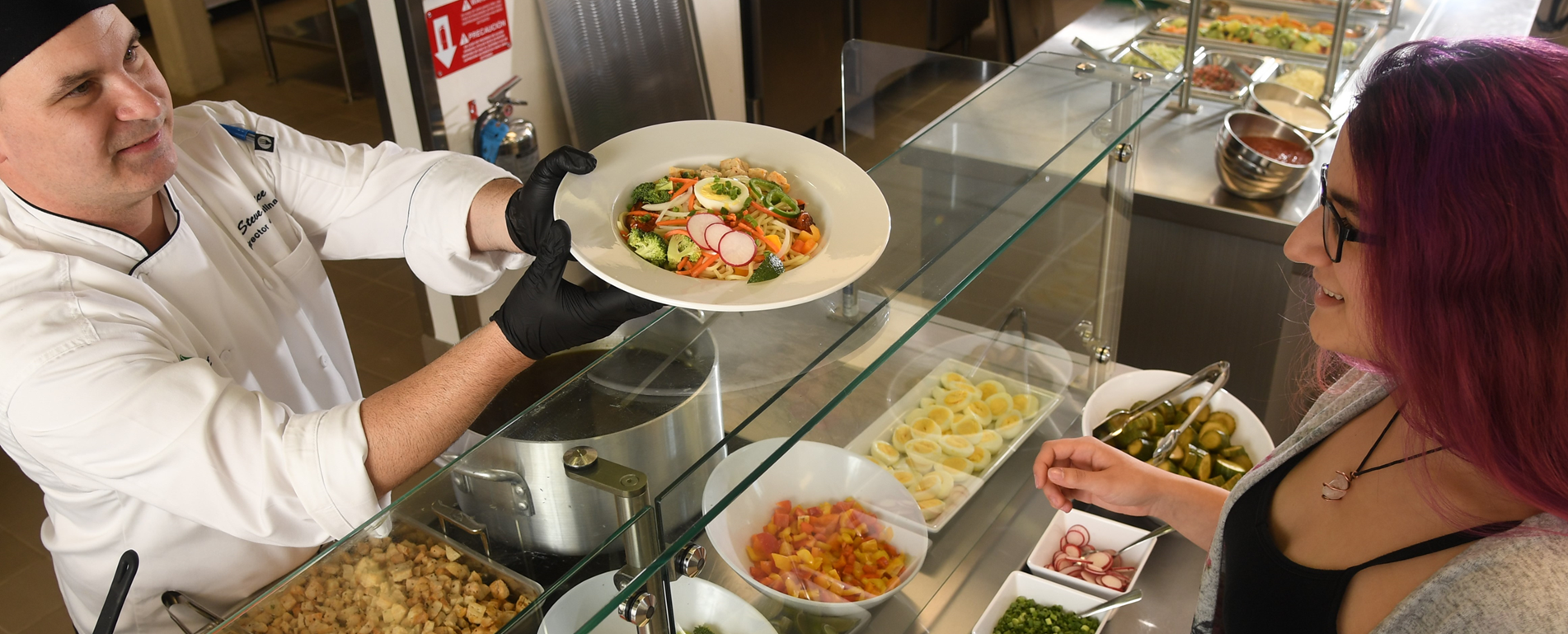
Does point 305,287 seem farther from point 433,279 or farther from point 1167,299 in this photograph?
point 1167,299

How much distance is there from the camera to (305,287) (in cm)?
171

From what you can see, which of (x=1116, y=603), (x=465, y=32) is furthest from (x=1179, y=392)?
(x=465, y=32)

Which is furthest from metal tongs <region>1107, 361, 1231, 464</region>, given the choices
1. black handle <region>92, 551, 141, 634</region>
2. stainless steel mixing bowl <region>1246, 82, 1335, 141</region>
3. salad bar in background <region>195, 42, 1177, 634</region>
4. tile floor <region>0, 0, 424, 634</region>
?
tile floor <region>0, 0, 424, 634</region>

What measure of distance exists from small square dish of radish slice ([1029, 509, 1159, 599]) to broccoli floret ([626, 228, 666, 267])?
2.51ft

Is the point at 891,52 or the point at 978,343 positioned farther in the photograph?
the point at 891,52

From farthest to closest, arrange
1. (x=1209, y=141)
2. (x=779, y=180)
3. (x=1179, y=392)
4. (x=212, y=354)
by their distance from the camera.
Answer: (x=1209, y=141)
(x=1179, y=392)
(x=212, y=354)
(x=779, y=180)

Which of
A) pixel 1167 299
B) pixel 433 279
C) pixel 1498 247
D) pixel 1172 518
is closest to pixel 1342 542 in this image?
pixel 1172 518

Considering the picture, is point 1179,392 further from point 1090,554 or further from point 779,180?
point 779,180

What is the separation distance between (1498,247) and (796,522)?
84 cm

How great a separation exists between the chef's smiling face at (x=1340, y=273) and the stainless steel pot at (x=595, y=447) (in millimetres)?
670

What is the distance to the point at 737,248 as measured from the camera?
1.18 m

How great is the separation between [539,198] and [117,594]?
0.68 metres

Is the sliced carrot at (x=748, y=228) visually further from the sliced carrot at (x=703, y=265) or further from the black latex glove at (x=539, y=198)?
the black latex glove at (x=539, y=198)

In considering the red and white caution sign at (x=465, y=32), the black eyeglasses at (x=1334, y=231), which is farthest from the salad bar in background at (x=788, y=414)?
the red and white caution sign at (x=465, y=32)
